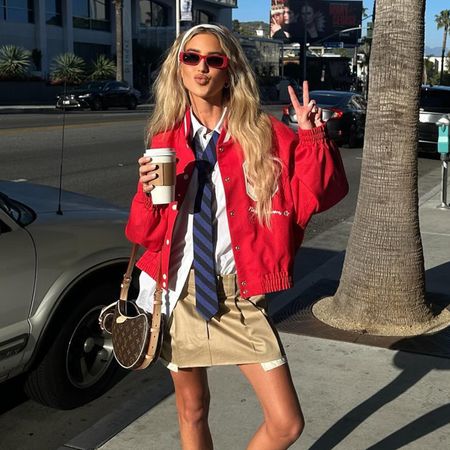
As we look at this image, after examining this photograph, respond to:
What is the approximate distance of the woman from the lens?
2369 mm

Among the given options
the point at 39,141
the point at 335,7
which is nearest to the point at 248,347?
the point at 39,141

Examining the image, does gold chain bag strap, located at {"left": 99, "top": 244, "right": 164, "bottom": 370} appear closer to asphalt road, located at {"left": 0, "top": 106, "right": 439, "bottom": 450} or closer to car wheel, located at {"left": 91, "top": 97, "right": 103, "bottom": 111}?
asphalt road, located at {"left": 0, "top": 106, "right": 439, "bottom": 450}

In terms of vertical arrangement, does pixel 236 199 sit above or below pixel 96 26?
below

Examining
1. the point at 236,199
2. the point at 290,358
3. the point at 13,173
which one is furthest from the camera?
the point at 13,173

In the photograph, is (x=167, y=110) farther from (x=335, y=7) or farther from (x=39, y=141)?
(x=335, y=7)

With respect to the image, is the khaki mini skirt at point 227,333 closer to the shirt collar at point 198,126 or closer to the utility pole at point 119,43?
the shirt collar at point 198,126

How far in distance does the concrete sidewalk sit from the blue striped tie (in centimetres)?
112

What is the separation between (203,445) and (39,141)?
1471 cm

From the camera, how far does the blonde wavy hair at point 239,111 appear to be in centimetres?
236

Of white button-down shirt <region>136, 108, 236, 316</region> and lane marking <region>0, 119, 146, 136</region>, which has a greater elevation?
white button-down shirt <region>136, 108, 236, 316</region>

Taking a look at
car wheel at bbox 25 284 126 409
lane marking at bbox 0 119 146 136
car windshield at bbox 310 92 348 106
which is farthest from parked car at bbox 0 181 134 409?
lane marking at bbox 0 119 146 136

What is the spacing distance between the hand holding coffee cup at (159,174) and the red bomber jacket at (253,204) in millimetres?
120

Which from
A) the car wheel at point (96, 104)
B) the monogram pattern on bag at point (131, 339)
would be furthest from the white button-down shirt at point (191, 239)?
the car wheel at point (96, 104)

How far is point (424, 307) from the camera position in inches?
190
